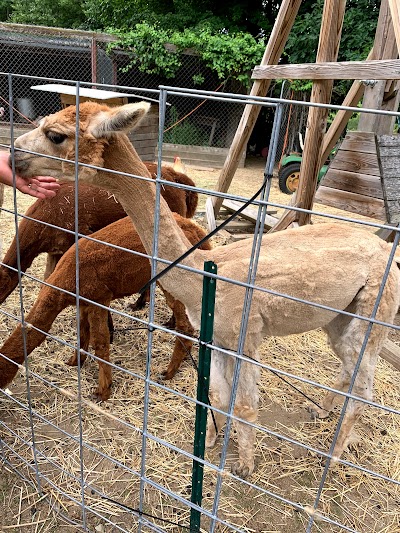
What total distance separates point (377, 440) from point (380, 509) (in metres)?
0.52

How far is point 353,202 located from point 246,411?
2301mm

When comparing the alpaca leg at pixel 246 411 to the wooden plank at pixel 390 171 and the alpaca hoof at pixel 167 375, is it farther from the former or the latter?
the wooden plank at pixel 390 171

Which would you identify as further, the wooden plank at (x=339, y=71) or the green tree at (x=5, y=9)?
the green tree at (x=5, y=9)

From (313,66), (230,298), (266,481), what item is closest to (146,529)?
(266,481)

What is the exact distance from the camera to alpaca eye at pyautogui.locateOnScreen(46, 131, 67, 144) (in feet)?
5.98

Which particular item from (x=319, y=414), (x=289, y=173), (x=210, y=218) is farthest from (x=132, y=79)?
(x=319, y=414)

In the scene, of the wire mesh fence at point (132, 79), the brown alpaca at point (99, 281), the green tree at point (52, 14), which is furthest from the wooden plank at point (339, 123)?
the green tree at point (52, 14)

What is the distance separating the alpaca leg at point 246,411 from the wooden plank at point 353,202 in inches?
83.1

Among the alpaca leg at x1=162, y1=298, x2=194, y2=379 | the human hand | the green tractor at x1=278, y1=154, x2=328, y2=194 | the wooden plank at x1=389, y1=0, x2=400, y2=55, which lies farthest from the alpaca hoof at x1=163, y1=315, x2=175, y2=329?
the green tractor at x1=278, y1=154, x2=328, y2=194

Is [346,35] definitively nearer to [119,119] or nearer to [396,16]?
[396,16]

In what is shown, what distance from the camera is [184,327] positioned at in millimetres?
3295

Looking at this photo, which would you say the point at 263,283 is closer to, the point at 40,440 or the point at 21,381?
the point at 40,440

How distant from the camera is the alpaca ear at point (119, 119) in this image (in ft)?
4.98

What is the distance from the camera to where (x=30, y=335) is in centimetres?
244
